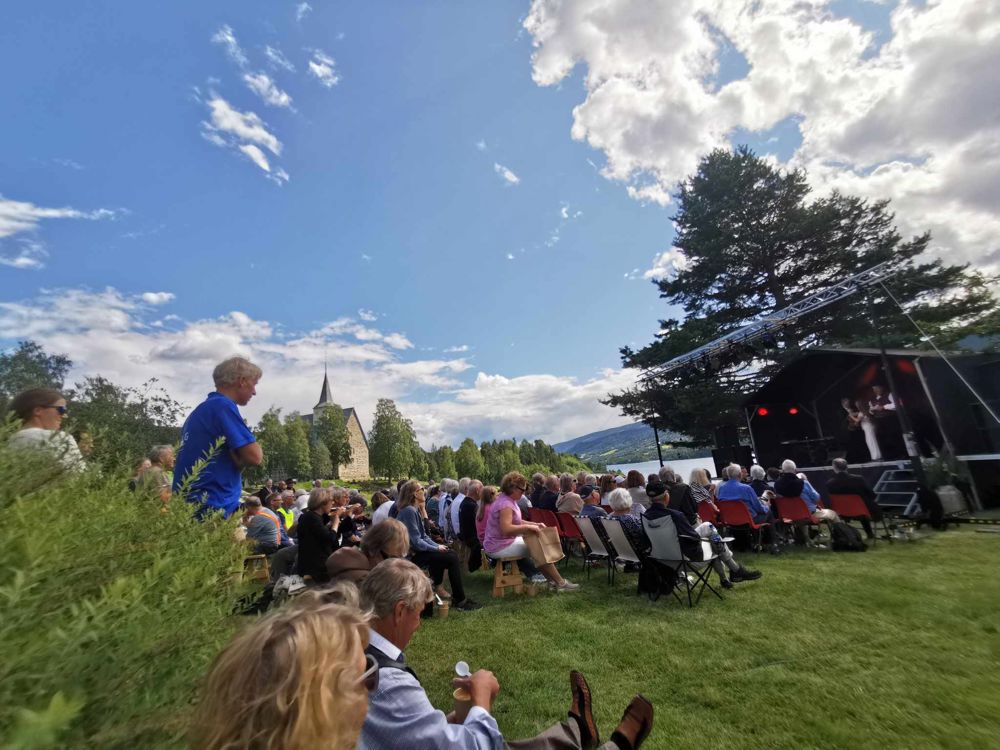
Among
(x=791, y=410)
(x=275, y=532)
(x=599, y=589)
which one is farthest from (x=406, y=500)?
(x=791, y=410)

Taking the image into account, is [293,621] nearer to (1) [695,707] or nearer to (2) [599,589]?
(1) [695,707]

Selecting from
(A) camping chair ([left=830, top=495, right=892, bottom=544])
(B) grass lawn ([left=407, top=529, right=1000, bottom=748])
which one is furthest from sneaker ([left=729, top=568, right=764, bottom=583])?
(A) camping chair ([left=830, top=495, right=892, bottom=544])

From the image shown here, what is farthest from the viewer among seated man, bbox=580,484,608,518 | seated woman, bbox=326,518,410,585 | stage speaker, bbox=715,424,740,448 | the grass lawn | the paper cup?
stage speaker, bbox=715,424,740,448

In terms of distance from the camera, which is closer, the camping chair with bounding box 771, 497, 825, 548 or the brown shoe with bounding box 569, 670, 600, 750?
the brown shoe with bounding box 569, 670, 600, 750

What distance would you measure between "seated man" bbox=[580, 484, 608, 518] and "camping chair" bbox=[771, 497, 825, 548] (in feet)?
9.49

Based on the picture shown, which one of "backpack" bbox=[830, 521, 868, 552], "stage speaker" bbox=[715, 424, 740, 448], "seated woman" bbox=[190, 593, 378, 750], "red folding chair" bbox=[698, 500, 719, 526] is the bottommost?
"backpack" bbox=[830, 521, 868, 552]

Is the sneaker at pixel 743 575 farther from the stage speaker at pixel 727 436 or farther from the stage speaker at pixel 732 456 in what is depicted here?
the stage speaker at pixel 727 436

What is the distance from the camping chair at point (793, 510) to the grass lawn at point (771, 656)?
1.41 m

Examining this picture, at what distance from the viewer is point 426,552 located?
18.7 feet

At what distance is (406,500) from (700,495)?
5478 millimetres

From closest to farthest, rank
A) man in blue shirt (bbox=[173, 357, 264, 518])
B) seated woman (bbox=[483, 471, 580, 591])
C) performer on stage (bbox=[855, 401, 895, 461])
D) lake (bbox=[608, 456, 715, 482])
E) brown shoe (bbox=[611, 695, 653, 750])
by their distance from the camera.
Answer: brown shoe (bbox=[611, 695, 653, 750]), man in blue shirt (bbox=[173, 357, 264, 518]), seated woman (bbox=[483, 471, 580, 591]), lake (bbox=[608, 456, 715, 482]), performer on stage (bbox=[855, 401, 895, 461])

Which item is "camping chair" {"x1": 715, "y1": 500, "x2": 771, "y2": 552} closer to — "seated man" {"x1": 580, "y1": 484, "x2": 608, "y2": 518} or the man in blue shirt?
"seated man" {"x1": 580, "y1": 484, "x2": 608, "y2": 518}

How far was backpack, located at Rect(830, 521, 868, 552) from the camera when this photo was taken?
22.8ft

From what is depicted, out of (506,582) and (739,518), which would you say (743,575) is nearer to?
(739,518)
